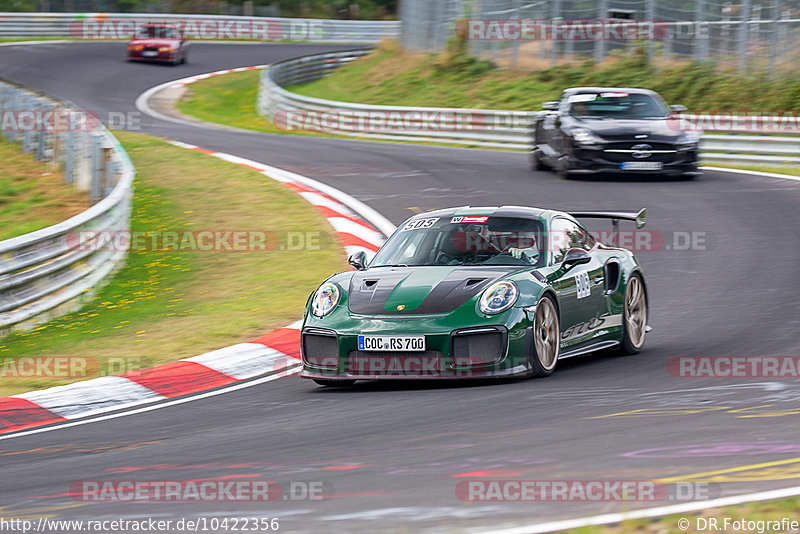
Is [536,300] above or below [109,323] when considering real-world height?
above

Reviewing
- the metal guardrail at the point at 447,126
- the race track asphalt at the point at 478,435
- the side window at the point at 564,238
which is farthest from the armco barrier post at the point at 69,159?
the metal guardrail at the point at 447,126

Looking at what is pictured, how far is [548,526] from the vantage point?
4.46 m

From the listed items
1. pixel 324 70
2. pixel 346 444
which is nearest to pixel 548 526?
pixel 346 444

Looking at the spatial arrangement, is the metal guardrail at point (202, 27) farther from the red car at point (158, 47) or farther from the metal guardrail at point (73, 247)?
the metal guardrail at point (73, 247)

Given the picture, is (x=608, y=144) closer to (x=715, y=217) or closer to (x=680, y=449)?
(x=715, y=217)

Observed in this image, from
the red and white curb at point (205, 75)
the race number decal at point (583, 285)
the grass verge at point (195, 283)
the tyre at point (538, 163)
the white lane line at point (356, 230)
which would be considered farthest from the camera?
the red and white curb at point (205, 75)

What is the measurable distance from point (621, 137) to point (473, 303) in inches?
435

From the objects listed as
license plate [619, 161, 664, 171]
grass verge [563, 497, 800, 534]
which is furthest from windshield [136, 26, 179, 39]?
grass verge [563, 497, 800, 534]

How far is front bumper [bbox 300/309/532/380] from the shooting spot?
7738 millimetres

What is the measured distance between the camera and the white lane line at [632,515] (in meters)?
4.42

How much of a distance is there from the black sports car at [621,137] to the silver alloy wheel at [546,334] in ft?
34.2

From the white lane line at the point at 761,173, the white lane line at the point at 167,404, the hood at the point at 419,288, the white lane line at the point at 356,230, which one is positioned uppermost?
the hood at the point at 419,288

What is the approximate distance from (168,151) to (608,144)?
25.3 ft

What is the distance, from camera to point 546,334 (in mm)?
8164
